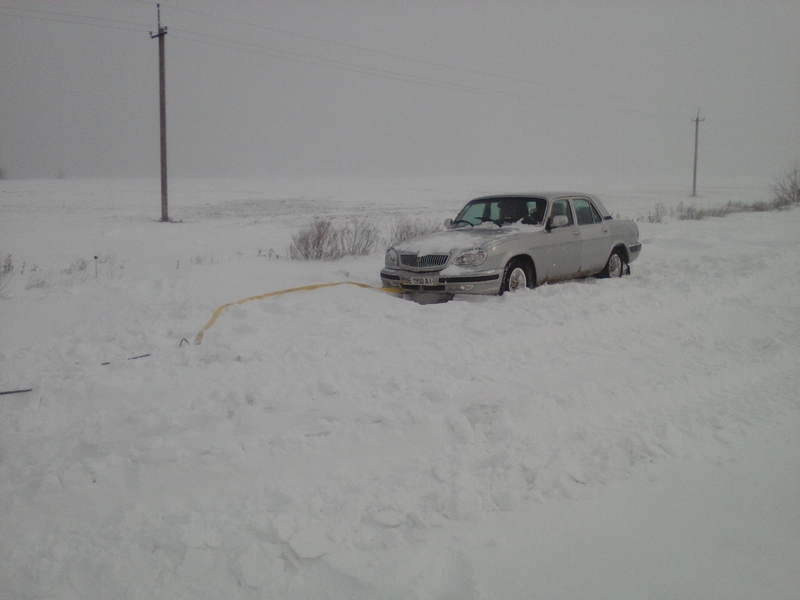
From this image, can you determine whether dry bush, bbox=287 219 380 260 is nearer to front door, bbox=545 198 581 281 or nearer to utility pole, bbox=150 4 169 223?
front door, bbox=545 198 581 281

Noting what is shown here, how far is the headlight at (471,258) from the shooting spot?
815 cm

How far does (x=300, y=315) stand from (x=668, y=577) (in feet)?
16.7

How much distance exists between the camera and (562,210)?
378 inches

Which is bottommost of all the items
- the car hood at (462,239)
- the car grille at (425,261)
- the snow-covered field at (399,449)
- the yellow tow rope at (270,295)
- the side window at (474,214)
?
the snow-covered field at (399,449)

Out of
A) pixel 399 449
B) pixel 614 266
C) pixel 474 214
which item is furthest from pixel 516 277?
pixel 399 449

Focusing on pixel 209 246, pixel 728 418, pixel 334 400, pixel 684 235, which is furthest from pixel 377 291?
pixel 684 235

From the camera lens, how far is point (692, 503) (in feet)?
10.8

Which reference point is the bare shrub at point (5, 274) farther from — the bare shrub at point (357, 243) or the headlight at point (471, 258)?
the headlight at point (471, 258)

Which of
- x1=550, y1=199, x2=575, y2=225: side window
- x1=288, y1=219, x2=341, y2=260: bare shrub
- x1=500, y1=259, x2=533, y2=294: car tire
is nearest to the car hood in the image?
x1=500, y1=259, x2=533, y2=294: car tire

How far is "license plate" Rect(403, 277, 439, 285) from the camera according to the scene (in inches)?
325

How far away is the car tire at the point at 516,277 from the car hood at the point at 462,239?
0.42 m

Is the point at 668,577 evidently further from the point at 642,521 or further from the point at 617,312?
the point at 617,312

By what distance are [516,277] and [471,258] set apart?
0.81 metres

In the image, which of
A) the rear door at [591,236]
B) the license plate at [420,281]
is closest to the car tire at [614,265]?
the rear door at [591,236]
